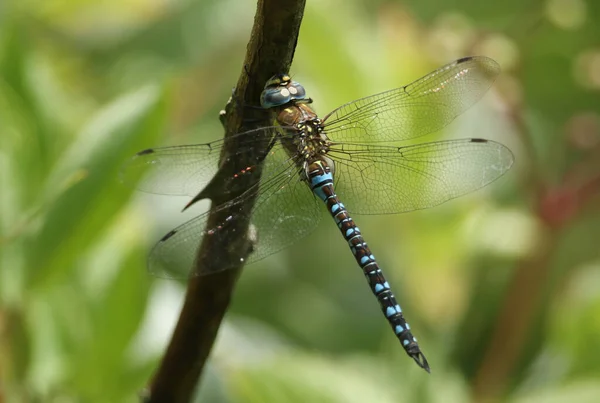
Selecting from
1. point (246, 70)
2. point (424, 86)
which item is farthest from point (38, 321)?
point (424, 86)

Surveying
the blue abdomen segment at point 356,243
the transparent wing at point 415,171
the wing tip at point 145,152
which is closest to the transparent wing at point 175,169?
the wing tip at point 145,152

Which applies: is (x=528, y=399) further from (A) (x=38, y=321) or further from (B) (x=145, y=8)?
(B) (x=145, y=8)

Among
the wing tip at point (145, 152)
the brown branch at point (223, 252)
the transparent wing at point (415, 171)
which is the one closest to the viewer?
the brown branch at point (223, 252)

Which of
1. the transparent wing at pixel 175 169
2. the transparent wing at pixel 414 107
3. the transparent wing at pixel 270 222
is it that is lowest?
the transparent wing at pixel 270 222

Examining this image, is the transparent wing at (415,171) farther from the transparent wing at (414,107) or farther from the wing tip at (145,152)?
the wing tip at (145,152)

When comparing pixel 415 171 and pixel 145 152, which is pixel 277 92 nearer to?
pixel 145 152

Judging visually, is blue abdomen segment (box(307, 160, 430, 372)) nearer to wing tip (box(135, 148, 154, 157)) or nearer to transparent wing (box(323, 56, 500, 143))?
transparent wing (box(323, 56, 500, 143))

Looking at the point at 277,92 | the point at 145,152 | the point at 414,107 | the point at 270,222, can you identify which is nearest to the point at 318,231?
the point at 414,107
